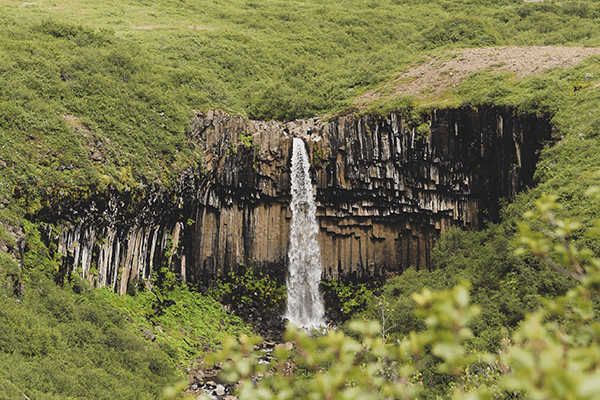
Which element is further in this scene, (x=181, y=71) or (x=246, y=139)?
(x=181, y=71)

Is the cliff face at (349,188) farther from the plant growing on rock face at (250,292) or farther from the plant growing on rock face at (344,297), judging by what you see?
the plant growing on rock face at (344,297)

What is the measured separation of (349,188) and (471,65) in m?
13.4

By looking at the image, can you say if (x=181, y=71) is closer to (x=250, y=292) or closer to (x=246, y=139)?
(x=246, y=139)

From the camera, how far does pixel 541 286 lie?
53.3ft

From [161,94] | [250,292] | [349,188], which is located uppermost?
[161,94]

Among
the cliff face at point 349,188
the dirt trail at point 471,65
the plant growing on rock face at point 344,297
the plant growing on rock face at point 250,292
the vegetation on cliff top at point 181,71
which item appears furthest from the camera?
the dirt trail at point 471,65

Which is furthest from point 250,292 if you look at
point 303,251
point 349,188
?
point 349,188

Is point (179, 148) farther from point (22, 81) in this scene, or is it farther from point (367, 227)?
point (367, 227)

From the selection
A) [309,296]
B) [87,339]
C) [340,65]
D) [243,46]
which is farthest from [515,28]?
[87,339]

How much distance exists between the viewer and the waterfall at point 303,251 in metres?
27.1

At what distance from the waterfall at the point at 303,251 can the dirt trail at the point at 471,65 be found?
6322 millimetres

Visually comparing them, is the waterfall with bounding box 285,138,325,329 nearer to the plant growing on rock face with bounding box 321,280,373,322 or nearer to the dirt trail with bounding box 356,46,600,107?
the plant growing on rock face with bounding box 321,280,373,322

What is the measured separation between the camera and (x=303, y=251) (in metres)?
27.8

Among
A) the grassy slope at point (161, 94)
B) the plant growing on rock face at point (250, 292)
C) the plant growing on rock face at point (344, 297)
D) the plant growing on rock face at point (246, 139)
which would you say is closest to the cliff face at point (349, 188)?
the plant growing on rock face at point (246, 139)
